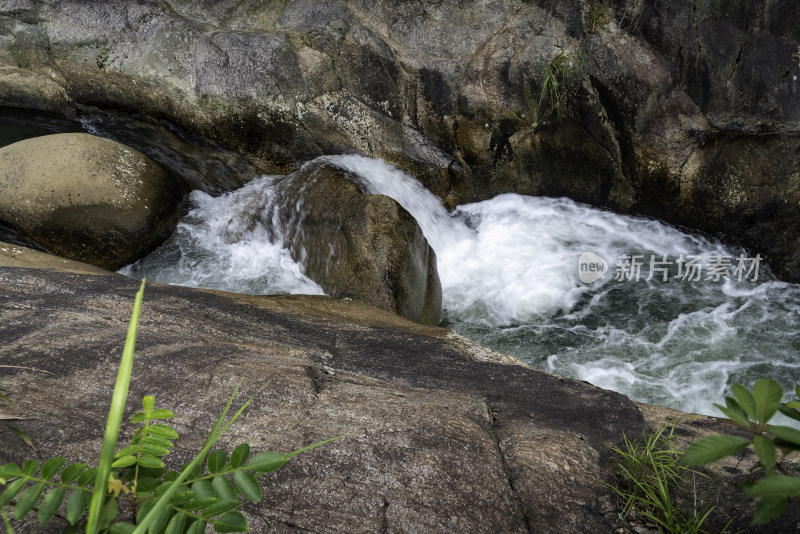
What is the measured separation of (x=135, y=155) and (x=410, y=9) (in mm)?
3488

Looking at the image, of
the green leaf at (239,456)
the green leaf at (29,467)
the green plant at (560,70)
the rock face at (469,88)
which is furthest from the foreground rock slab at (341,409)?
the green plant at (560,70)

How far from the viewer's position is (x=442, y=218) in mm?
6762

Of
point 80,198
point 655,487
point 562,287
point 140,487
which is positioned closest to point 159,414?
point 140,487

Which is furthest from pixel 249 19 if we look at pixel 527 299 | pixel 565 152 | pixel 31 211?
pixel 527 299

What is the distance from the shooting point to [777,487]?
2.88 feet

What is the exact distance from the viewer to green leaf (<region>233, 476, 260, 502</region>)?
102 cm

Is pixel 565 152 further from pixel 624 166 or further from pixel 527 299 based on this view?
pixel 527 299

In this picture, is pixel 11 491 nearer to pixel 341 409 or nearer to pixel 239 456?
pixel 239 456

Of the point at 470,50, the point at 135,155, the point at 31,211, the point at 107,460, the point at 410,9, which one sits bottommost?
the point at 107,460

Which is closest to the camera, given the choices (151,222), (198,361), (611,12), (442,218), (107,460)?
(107,460)

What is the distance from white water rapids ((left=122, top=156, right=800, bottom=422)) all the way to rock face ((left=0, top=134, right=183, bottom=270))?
317 mm

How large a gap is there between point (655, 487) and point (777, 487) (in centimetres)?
110

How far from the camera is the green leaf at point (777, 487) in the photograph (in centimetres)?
87

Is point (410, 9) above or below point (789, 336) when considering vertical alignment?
above
